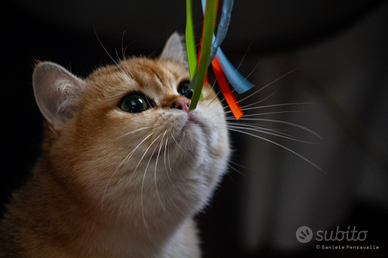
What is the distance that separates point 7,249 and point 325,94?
3.53ft

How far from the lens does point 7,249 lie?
2.64ft

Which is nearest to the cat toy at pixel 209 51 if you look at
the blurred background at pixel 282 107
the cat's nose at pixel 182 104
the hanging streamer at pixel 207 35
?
the hanging streamer at pixel 207 35

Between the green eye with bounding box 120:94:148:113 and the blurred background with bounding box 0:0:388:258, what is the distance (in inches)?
6.4

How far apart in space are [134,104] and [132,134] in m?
0.09

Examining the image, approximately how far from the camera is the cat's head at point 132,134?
69 cm

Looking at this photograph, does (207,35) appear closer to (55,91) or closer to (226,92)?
(226,92)

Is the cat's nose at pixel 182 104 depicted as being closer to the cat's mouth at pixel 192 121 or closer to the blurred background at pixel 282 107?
the cat's mouth at pixel 192 121

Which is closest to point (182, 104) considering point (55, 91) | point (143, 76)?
point (143, 76)

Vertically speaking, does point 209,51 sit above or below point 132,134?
above

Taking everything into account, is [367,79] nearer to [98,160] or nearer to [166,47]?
[166,47]

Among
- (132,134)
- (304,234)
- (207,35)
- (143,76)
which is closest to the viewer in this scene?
(207,35)

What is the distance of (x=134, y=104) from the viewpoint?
745 mm

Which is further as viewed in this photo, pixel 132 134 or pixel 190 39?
pixel 132 134

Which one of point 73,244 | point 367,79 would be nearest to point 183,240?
point 73,244
